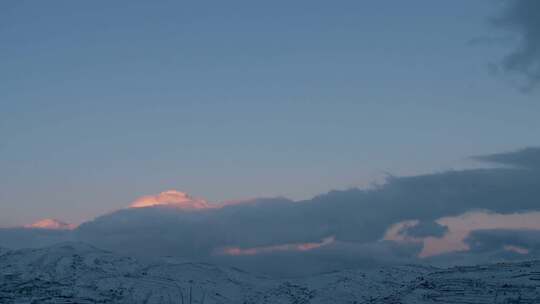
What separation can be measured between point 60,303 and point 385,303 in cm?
9925

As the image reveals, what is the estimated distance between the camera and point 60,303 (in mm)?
194500

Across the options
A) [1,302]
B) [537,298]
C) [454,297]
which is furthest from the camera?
[1,302]

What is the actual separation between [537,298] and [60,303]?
13811 centimetres

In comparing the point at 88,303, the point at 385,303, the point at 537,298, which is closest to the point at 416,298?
the point at 385,303

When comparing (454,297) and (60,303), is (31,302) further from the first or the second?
(454,297)

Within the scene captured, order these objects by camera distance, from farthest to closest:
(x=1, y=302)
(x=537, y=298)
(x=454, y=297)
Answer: (x=1, y=302), (x=454, y=297), (x=537, y=298)

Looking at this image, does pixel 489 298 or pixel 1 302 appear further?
pixel 1 302

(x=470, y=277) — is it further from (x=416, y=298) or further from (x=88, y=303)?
(x=88, y=303)

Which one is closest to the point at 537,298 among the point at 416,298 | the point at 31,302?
the point at 416,298

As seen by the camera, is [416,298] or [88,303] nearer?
[416,298]

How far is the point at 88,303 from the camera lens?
7840 inches

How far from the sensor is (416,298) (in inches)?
7190

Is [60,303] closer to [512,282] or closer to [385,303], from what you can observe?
[385,303]

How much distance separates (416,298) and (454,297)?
10.6 m
